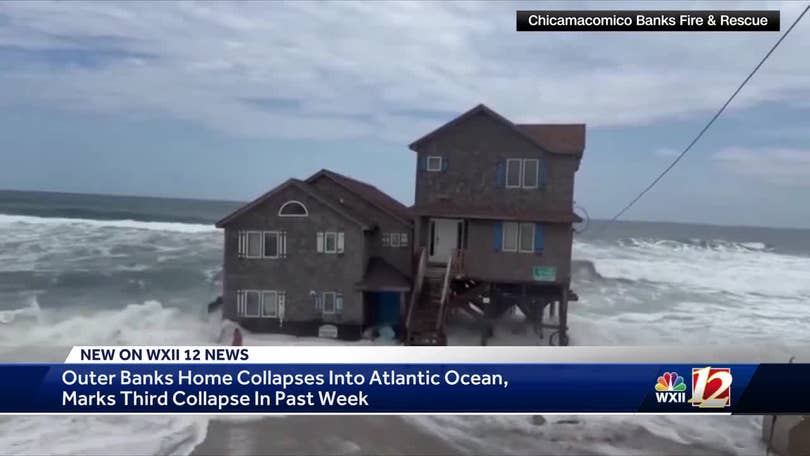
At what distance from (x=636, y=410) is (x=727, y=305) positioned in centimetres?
155

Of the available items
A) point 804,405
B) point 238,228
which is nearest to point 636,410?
point 804,405

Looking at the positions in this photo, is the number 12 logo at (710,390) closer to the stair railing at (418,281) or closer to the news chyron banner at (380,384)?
the news chyron banner at (380,384)

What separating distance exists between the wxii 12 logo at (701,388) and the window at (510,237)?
1.37 metres

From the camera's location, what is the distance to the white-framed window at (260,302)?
3.45m

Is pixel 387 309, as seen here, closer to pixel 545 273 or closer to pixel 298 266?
pixel 298 266

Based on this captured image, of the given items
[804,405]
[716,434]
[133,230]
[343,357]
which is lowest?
[716,434]

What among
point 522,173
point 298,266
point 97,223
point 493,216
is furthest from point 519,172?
point 97,223

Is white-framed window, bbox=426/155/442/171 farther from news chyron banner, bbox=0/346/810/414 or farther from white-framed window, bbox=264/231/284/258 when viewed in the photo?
news chyron banner, bbox=0/346/810/414

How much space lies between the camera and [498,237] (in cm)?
369

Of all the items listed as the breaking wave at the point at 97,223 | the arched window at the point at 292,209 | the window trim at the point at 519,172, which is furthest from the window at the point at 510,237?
the breaking wave at the point at 97,223

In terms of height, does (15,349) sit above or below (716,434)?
above

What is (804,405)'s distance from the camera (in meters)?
2.65

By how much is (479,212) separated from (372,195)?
73 centimetres

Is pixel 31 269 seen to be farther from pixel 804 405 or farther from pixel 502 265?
pixel 804 405
